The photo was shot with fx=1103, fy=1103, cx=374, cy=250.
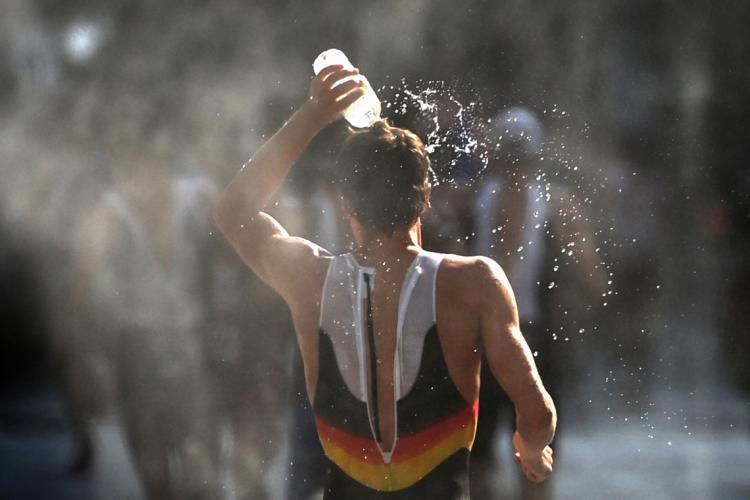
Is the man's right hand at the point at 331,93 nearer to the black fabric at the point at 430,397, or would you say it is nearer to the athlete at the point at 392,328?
the athlete at the point at 392,328

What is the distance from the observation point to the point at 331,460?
207 cm

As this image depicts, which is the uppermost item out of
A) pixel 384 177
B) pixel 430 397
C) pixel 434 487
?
pixel 384 177

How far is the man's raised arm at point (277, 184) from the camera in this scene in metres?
2.00

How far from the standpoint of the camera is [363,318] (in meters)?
2.00

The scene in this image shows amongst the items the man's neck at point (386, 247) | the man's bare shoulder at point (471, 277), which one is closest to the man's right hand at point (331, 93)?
the man's neck at point (386, 247)

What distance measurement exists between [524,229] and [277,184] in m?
0.91

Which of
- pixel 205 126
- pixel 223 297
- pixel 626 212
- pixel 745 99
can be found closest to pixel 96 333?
pixel 223 297

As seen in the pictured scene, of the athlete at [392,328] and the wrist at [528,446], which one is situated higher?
the athlete at [392,328]

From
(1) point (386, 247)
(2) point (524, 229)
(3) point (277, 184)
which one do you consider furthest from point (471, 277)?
(2) point (524, 229)

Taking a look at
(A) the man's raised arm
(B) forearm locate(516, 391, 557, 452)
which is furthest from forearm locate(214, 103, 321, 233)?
(B) forearm locate(516, 391, 557, 452)

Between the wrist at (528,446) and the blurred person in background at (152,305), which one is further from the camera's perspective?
the blurred person in background at (152,305)

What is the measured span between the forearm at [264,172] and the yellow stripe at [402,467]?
488 millimetres

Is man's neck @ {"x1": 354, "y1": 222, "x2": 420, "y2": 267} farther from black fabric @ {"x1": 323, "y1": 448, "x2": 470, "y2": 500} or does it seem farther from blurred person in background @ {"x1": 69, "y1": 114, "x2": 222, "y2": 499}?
blurred person in background @ {"x1": 69, "y1": 114, "x2": 222, "y2": 499}

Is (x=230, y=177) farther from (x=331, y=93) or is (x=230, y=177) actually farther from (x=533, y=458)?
(x=533, y=458)
